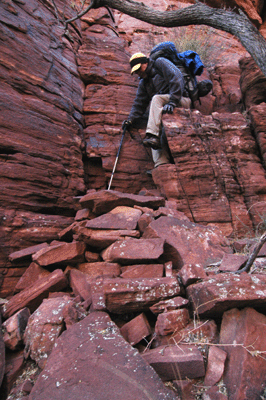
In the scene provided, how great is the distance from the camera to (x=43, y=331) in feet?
7.14

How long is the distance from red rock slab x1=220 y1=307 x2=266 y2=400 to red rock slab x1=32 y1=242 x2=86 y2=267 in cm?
198

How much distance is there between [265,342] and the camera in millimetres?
1818

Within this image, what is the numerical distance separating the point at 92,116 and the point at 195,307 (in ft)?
17.8

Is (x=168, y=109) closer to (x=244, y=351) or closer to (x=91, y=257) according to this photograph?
(x=91, y=257)

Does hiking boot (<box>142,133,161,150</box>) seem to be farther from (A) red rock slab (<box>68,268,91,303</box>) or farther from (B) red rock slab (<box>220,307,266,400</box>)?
(B) red rock slab (<box>220,307,266,400</box>)

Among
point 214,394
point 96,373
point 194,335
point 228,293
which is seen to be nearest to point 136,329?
point 194,335

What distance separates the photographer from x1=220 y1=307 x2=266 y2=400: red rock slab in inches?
63.8

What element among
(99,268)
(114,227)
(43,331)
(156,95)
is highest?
(156,95)

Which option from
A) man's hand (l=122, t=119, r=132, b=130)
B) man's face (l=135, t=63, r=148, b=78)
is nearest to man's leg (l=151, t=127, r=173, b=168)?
man's hand (l=122, t=119, r=132, b=130)

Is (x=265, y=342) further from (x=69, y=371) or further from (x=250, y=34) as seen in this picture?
(x=250, y=34)

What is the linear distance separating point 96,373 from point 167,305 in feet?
2.99

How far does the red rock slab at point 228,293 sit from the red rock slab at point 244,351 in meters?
0.10

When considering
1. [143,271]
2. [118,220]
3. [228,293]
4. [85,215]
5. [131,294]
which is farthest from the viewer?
[85,215]

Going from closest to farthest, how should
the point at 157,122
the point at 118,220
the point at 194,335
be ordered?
the point at 194,335 → the point at 118,220 → the point at 157,122
